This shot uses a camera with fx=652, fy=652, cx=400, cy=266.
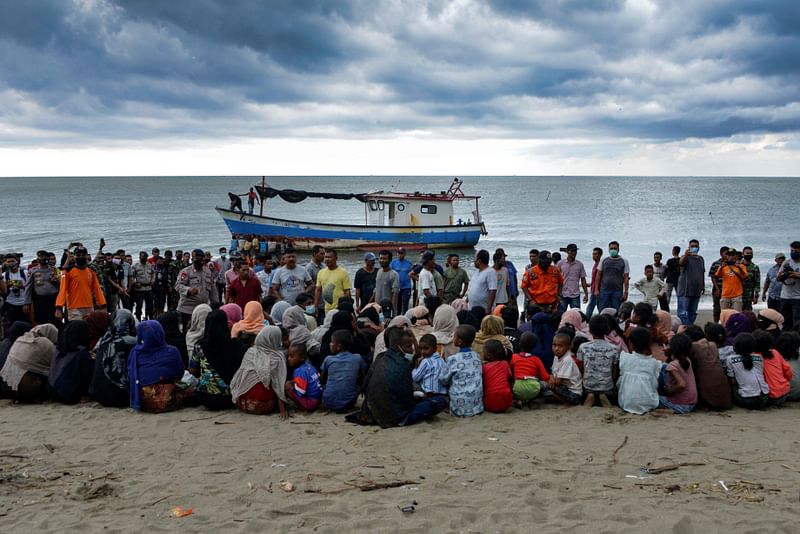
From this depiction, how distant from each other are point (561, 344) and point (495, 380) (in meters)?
0.75

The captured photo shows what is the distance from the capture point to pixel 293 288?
962 cm

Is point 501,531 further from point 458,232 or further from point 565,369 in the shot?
point 458,232

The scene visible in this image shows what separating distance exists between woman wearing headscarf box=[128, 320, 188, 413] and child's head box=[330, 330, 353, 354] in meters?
1.54

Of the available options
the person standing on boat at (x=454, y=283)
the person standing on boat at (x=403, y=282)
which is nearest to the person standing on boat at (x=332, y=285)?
the person standing on boat at (x=403, y=282)

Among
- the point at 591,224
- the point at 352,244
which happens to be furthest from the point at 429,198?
the point at 591,224

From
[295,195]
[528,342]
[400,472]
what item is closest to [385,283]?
[528,342]

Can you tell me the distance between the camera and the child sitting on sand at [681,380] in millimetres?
6102

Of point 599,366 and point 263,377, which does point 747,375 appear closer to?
point 599,366

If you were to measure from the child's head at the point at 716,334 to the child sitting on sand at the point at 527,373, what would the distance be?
1788mm

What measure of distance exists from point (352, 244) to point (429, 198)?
388 centimetres

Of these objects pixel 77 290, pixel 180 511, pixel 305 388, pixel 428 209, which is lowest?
pixel 180 511

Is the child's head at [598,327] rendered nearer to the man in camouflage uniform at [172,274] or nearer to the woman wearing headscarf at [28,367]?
the woman wearing headscarf at [28,367]

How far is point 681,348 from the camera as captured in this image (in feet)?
20.1

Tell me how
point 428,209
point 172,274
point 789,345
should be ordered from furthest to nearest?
point 428,209 < point 172,274 < point 789,345
